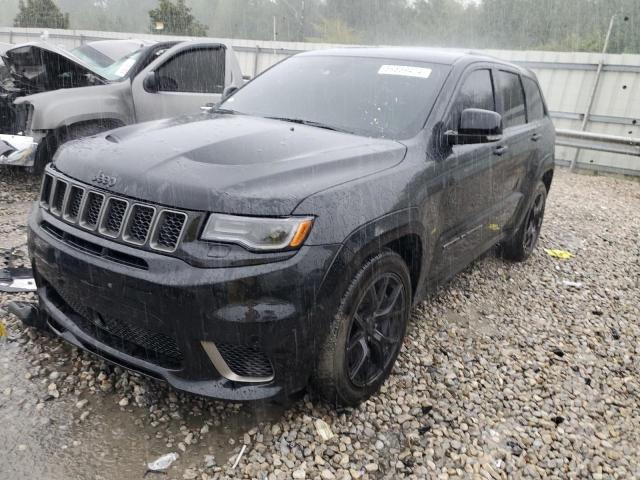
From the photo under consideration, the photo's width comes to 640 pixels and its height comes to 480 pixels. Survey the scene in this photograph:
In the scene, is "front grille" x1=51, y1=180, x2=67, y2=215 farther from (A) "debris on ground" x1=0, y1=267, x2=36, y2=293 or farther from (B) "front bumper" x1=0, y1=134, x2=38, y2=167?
(B) "front bumper" x1=0, y1=134, x2=38, y2=167

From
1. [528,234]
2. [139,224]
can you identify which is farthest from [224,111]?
[528,234]

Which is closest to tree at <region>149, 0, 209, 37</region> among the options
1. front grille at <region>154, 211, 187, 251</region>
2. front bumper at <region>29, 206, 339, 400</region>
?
front bumper at <region>29, 206, 339, 400</region>

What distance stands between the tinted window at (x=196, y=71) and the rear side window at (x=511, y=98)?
381 cm

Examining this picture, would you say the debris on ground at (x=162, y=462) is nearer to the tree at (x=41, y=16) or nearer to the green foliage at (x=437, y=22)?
the green foliage at (x=437, y=22)

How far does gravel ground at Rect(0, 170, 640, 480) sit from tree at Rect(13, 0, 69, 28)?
113 ft

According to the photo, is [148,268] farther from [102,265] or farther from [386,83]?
[386,83]

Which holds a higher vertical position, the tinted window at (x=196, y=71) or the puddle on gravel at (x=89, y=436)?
the tinted window at (x=196, y=71)

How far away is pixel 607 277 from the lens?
17.2 feet

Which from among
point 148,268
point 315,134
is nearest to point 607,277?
point 315,134

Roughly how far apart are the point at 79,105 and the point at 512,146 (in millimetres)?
4533

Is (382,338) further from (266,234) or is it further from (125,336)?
(125,336)

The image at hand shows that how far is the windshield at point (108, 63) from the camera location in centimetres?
637

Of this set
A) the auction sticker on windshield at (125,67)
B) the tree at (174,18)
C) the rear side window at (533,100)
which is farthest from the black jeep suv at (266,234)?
the tree at (174,18)

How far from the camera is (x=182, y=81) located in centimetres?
658
